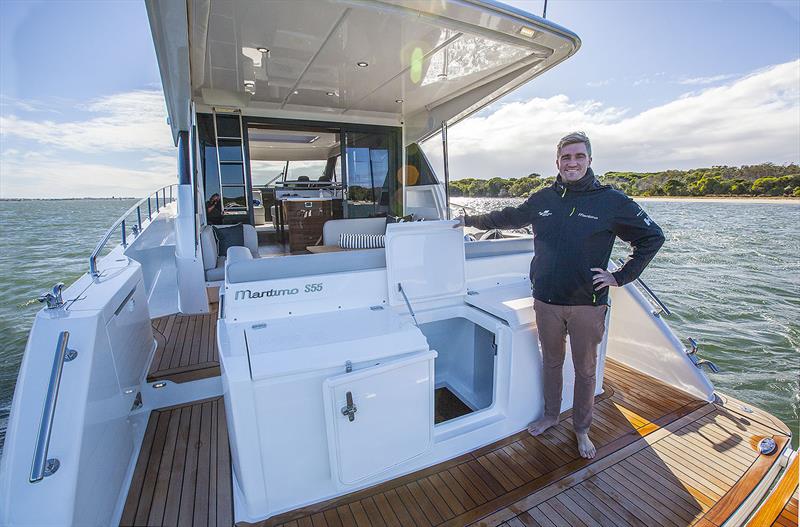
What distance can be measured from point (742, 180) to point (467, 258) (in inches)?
1584

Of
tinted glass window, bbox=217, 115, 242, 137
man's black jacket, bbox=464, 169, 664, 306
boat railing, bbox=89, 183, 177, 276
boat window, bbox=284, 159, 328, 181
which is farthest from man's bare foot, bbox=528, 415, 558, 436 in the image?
boat window, bbox=284, 159, 328, 181

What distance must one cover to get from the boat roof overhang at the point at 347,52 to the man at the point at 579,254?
3.06 feet

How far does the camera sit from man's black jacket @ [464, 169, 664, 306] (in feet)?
4.78

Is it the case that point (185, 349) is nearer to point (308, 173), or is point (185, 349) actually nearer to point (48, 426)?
point (48, 426)

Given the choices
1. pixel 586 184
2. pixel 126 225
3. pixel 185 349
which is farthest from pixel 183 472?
pixel 126 225

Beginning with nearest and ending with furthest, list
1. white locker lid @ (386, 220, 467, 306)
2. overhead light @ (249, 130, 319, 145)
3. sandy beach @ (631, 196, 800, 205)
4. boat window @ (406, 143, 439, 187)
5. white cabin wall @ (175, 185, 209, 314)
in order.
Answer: white locker lid @ (386, 220, 467, 306) → white cabin wall @ (175, 185, 209, 314) → boat window @ (406, 143, 439, 187) → overhead light @ (249, 130, 319, 145) → sandy beach @ (631, 196, 800, 205)

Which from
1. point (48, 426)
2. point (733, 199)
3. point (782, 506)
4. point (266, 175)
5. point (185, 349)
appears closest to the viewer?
point (48, 426)

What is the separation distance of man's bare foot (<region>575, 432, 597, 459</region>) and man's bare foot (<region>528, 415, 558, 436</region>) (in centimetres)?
13

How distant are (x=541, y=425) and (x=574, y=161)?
1.23 m

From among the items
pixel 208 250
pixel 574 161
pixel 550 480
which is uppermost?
pixel 574 161

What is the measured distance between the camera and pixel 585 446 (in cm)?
167

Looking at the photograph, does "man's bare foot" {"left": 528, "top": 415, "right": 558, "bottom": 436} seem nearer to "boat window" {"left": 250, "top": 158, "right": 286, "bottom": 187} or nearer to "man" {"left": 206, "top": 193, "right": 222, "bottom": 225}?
"man" {"left": 206, "top": 193, "right": 222, "bottom": 225}

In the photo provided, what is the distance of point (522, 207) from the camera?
1724 millimetres

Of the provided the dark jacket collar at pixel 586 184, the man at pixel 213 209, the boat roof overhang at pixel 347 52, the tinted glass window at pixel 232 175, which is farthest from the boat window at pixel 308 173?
the dark jacket collar at pixel 586 184
